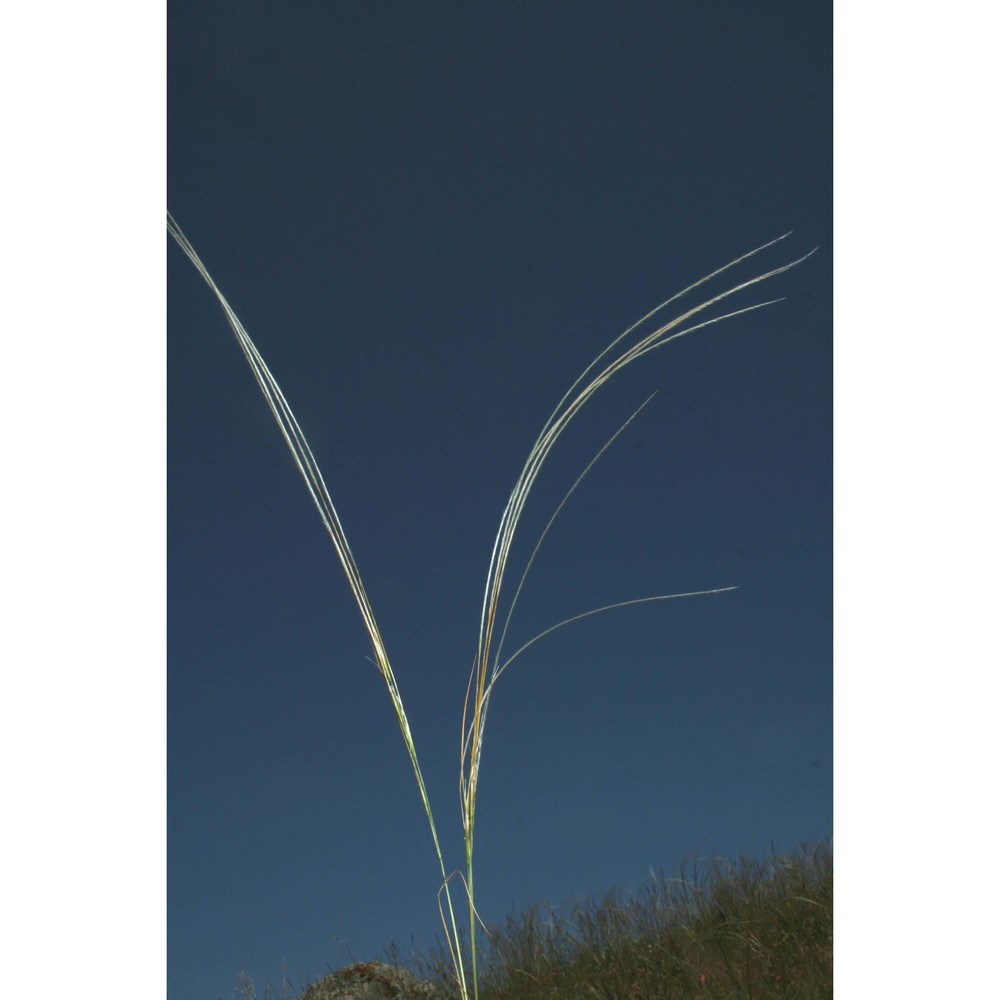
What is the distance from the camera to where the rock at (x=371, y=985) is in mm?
2668

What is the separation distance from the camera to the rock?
2.67 metres

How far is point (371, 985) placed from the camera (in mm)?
2691
